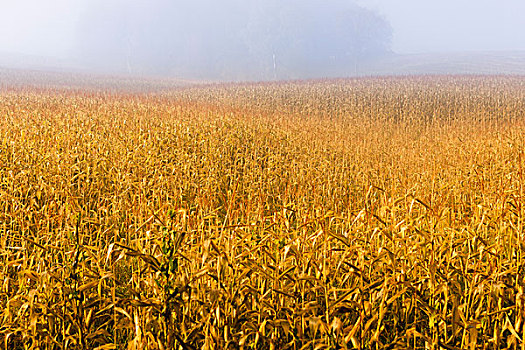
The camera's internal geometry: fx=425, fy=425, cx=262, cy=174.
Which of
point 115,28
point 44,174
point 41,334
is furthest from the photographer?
point 115,28

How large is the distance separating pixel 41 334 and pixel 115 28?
83.1 meters

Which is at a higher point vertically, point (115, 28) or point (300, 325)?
point (115, 28)

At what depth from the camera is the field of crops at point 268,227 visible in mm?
2072

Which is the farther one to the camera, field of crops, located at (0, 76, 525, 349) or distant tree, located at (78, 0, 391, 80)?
distant tree, located at (78, 0, 391, 80)

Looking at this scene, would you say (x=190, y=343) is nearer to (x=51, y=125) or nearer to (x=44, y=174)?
(x=44, y=174)

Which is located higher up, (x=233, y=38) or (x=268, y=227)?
(x=233, y=38)

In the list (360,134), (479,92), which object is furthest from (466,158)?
(479,92)

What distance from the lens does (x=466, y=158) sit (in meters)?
7.45

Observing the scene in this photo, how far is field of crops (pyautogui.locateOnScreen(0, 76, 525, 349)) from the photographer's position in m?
2.07

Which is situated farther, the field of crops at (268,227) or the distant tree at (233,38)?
the distant tree at (233,38)

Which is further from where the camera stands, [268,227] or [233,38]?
[233,38]

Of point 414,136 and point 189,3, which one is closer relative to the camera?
point 414,136

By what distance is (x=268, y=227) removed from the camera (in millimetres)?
2477

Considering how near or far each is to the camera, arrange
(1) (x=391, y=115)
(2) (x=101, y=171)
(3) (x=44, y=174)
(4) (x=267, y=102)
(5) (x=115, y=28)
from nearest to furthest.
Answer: (3) (x=44, y=174), (2) (x=101, y=171), (1) (x=391, y=115), (4) (x=267, y=102), (5) (x=115, y=28)
